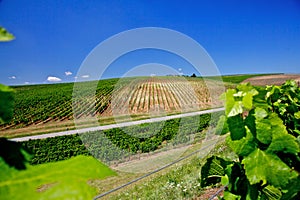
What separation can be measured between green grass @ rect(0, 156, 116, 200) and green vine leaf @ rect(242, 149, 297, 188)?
1503 mm

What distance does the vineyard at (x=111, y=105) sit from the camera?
3703cm

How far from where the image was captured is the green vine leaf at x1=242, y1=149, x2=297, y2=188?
1.60 metres

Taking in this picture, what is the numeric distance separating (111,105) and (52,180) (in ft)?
142

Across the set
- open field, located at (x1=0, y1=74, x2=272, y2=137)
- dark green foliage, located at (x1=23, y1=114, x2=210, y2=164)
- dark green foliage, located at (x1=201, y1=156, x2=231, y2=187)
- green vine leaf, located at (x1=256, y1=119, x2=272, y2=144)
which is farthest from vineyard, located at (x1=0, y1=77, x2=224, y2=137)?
green vine leaf, located at (x1=256, y1=119, x2=272, y2=144)

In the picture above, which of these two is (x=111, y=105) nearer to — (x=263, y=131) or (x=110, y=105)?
(x=110, y=105)

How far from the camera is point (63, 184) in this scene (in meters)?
0.31

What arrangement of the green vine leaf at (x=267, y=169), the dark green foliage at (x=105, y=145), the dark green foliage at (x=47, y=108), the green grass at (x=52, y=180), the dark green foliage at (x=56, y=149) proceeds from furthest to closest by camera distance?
1. the dark green foliage at (x=47, y=108)
2. the dark green foliage at (x=56, y=149)
3. the dark green foliage at (x=105, y=145)
4. the green vine leaf at (x=267, y=169)
5. the green grass at (x=52, y=180)

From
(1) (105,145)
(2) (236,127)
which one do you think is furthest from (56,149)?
(2) (236,127)

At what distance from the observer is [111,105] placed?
43.2m

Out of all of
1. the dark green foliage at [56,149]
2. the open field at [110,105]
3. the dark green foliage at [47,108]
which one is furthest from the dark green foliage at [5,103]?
the dark green foliage at [47,108]

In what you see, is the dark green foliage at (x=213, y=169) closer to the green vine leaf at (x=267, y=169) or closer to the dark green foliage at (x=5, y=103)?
the green vine leaf at (x=267, y=169)

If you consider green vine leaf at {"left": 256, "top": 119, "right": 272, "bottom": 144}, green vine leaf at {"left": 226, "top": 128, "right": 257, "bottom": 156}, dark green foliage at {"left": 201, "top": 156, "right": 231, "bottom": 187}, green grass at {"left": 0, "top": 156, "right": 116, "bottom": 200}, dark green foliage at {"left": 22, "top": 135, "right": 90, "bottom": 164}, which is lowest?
dark green foliage at {"left": 22, "top": 135, "right": 90, "bottom": 164}

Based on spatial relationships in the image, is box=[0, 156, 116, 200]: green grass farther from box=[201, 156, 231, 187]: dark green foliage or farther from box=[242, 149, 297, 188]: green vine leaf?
box=[201, 156, 231, 187]: dark green foliage

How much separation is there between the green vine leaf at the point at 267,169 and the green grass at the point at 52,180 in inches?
59.2
